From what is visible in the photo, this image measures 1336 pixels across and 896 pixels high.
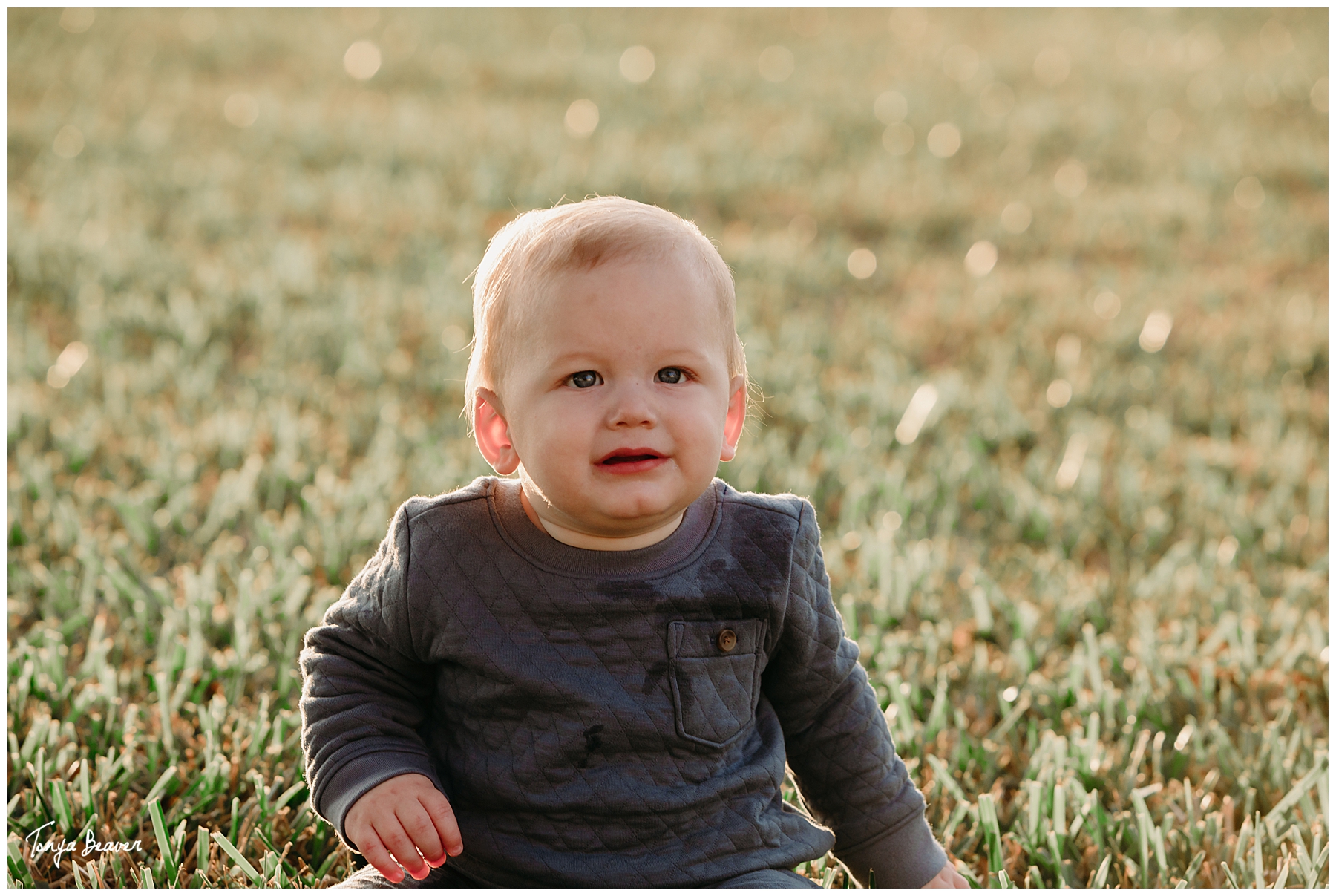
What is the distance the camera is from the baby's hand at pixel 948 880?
1.88 meters

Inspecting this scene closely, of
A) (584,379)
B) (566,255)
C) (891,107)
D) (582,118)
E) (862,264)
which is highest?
(891,107)

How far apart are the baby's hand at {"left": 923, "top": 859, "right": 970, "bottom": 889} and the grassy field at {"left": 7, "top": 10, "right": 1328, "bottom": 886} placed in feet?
0.23

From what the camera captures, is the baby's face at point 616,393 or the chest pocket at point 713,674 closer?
the baby's face at point 616,393

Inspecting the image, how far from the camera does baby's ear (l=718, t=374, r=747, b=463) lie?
1.71 m

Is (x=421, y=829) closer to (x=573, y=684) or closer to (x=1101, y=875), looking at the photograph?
(x=573, y=684)

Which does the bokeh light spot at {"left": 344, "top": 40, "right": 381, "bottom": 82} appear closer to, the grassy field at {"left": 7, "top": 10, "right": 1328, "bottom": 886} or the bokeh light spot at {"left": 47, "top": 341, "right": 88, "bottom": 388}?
the grassy field at {"left": 7, "top": 10, "right": 1328, "bottom": 886}

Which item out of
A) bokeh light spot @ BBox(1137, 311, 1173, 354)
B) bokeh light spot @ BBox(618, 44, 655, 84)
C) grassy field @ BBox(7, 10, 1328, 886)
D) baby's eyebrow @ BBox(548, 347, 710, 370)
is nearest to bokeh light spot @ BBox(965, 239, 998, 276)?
grassy field @ BBox(7, 10, 1328, 886)

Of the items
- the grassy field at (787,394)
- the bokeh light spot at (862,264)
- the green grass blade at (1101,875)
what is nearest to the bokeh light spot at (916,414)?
the grassy field at (787,394)

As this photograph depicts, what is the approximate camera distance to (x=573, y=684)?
1.63 m

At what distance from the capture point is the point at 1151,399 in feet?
14.4

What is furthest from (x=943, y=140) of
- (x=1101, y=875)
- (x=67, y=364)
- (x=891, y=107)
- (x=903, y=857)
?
(x=903, y=857)

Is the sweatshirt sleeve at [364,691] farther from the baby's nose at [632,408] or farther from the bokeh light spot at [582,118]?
the bokeh light spot at [582,118]

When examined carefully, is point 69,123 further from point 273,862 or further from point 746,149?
point 273,862

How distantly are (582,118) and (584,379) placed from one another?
6487 mm
